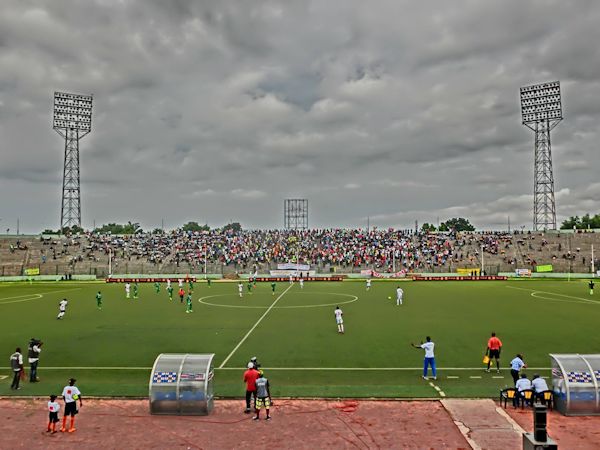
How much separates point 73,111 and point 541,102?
80900mm

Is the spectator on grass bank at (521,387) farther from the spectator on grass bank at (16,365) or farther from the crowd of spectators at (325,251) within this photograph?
the crowd of spectators at (325,251)

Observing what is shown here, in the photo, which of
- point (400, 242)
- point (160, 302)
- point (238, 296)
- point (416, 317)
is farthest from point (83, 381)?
point (400, 242)

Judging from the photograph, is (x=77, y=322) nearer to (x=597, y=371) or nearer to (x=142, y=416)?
(x=142, y=416)

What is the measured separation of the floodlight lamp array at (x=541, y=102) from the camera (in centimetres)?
7900

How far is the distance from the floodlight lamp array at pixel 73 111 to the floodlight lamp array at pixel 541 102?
250ft

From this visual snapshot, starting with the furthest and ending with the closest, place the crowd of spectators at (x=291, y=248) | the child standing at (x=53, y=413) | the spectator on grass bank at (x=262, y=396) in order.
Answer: the crowd of spectators at (x=291, y=248) → the spectator on grass bank at (x=262, y=396) → the child standing at (x=53, y=413)

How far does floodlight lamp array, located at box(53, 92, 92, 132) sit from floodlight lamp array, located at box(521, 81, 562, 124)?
76216mm

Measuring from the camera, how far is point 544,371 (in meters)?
17.8

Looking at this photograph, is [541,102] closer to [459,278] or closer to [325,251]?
[459,278]

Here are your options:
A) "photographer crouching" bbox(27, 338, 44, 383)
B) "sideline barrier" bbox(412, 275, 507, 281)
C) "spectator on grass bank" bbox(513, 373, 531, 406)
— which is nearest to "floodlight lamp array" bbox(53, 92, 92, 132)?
"sideline barrier" bbox(412, 275, 507, 281)

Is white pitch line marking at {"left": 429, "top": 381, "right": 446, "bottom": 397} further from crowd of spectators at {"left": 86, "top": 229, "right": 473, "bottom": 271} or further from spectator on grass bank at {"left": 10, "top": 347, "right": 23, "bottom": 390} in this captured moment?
crowd of spectators at {"left": 86, "top": 229, "right": 473, "bottom": 271}

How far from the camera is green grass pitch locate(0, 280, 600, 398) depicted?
54.8ft

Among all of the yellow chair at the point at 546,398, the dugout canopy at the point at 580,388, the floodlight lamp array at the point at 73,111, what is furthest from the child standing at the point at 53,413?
the floodlight lamp array at the point at 73,111

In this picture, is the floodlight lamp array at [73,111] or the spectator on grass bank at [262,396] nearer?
the spectator on grass bank at [262,396]
